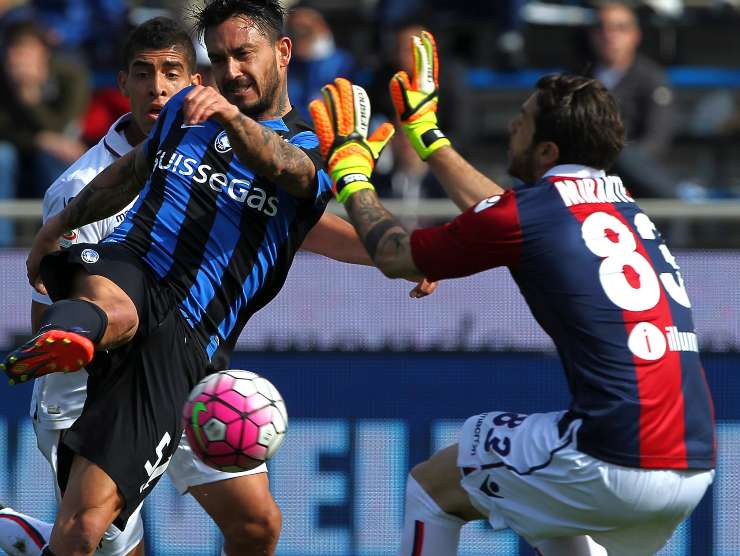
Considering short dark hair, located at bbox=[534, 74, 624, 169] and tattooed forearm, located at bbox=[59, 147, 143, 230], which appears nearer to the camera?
short dark hair, located at bbox=[534, 74, 624, 169]

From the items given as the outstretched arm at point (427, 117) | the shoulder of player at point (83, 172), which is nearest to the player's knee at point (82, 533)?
the shoulder of player at point (83, 172)

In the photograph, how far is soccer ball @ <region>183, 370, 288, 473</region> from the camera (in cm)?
434

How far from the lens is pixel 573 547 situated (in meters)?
4.46

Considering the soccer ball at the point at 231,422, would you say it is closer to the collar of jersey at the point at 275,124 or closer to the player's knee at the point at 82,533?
the player's knee at the point at 82,533

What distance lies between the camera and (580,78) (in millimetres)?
4262

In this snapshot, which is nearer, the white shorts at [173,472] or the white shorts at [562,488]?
the white shorts at [562,488]

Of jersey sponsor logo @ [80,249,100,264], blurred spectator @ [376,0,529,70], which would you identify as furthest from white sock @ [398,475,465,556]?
blurred spectator @ [376,0,529,70]

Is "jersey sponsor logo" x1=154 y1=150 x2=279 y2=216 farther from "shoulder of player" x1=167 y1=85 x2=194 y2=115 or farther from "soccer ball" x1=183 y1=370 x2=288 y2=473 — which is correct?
"soccer ball" x1=183 y1=370 x2=288 y2=473

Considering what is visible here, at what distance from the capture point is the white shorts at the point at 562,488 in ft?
13.1

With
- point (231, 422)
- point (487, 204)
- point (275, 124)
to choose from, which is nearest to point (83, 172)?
point (275, 124)

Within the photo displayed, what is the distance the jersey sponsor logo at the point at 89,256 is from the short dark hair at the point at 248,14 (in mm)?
991

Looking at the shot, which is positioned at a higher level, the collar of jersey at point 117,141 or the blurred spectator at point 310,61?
the blurred spectator at point 310,61

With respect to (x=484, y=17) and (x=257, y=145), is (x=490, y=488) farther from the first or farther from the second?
(x=484, y=17)

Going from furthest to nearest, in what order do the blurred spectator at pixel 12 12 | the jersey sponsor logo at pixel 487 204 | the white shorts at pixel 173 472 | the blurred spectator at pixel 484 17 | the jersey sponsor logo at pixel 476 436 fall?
the blurred spectator at pixel 12 12
the blurred spectator at pixel 484 17
the white shorts at pixel 173 472
the jersey sponsor logo at pixel 476 436
the jersey sponsor logo at pixel 487 204
